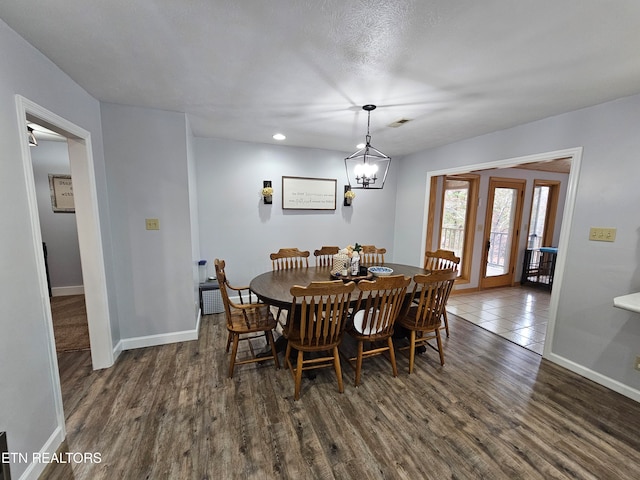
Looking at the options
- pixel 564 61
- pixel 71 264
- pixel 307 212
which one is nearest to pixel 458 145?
pixel 564 61

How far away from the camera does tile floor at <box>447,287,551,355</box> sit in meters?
3.27

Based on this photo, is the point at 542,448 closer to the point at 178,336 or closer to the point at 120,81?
the point at 178,336

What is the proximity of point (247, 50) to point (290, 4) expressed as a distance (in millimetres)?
483

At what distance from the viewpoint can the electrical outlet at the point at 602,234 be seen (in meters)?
2.28

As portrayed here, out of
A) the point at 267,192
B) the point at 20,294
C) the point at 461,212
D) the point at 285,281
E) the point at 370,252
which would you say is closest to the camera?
the point at 20,294

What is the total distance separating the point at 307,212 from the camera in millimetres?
4340

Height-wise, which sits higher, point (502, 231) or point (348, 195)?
point (348, 195)

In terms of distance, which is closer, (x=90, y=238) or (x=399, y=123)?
(x=90, y=238)

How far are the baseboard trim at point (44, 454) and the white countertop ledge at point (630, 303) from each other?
3.72 metres

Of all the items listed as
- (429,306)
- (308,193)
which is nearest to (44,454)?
(429,306)

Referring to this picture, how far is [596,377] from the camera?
7.80 ft

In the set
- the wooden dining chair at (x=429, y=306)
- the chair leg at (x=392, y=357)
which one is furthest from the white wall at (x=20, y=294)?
the wooden dining chair at (x=429, y=306)

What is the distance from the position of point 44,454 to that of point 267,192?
10.4ft

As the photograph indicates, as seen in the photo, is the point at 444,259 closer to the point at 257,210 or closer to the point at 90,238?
the point at 257,210
